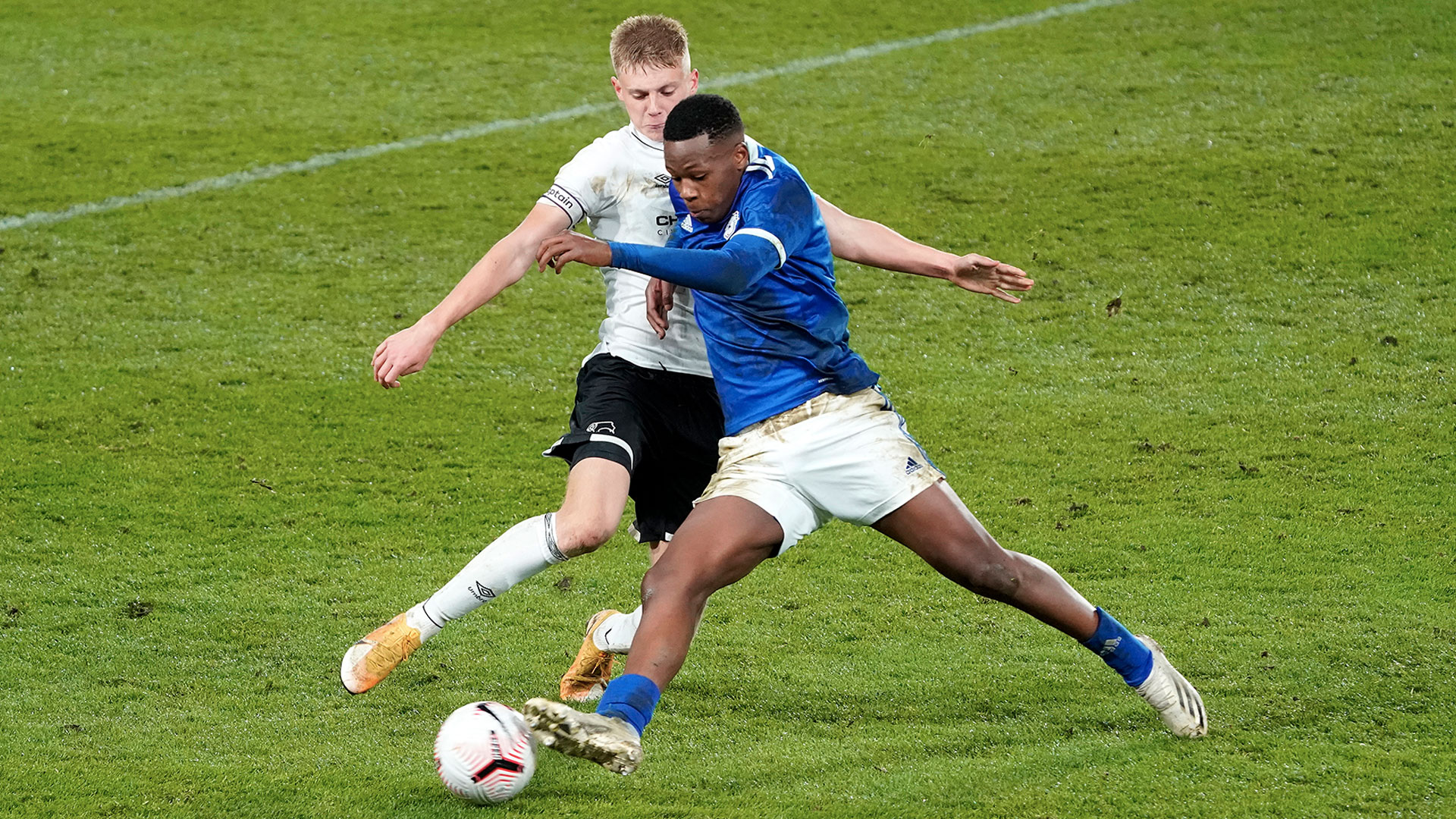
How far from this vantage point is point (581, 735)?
325 centimetres

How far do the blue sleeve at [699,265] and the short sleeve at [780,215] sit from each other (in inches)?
3.6

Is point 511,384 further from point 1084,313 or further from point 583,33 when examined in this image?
point 583,33

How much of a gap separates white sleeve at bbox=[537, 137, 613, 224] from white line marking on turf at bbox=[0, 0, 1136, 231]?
6153 mm

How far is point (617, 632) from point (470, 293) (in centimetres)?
115

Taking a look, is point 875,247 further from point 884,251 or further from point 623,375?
point 623,375

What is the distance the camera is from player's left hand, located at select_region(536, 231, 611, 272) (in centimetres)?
339

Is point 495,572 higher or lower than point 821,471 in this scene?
lower

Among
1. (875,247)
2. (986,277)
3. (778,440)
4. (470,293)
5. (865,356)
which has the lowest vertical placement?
(865,356)

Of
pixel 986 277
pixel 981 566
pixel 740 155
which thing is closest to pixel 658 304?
pixel 740 155

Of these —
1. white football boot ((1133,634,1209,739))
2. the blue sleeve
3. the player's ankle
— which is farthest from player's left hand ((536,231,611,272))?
white football boot ((1133,634,1209,739))

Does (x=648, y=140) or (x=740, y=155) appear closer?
(x=740, y=155)

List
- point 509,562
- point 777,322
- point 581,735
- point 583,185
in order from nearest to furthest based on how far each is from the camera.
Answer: point 581,735 < point 777,322 < point 509,562 < point 583,185

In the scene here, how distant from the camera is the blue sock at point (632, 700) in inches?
134

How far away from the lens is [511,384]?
7262mm
